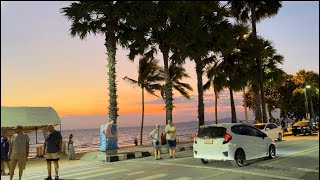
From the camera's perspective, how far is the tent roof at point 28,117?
71.8ft

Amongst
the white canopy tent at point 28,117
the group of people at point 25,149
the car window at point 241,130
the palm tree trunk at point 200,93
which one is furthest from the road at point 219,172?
the palm tree trunk at point 200,93

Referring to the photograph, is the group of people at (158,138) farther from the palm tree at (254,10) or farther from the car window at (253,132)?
the palm tree at (254,10)

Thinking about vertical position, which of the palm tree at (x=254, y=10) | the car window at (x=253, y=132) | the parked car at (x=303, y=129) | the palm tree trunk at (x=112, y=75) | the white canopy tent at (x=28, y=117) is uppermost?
the palm tree at (x=254, y=10)

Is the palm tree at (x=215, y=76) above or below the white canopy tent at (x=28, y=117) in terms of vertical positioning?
above

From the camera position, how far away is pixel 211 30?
2547cm

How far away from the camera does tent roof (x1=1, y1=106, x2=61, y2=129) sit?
71.8 ft

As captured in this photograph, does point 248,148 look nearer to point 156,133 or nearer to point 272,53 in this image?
point 156,133

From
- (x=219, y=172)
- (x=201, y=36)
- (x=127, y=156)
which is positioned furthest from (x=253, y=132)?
(x=201, y=36)

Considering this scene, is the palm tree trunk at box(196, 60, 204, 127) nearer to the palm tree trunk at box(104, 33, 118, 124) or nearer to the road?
the palm tree trunk at box(104, 33, 118, 124)

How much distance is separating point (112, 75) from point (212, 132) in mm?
8535

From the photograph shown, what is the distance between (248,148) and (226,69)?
1889 centimetres

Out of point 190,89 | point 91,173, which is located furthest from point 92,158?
point 190,89

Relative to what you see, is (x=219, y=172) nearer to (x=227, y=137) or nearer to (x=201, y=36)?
(x=227, y=137)

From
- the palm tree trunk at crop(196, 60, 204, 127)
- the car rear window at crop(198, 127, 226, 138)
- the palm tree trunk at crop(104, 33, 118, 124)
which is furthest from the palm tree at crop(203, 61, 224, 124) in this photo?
the car rear window at crop(198, 127, 226, 138)
